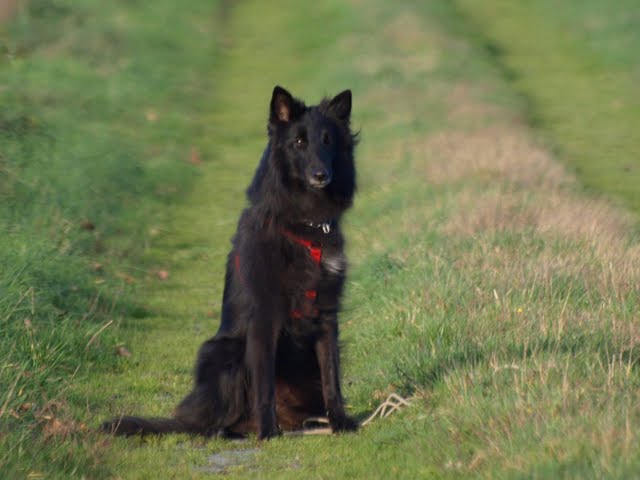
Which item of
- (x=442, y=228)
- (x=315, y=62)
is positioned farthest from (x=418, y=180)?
(x=315, y=62)

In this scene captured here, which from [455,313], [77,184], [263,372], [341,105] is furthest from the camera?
[77,184]

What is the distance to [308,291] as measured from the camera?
6555 millimetres

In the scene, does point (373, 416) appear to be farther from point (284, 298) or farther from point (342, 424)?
point (284, 298)

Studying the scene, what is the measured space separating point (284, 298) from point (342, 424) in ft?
2.80

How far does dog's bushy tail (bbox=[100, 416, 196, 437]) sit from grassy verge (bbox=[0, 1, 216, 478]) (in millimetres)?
240

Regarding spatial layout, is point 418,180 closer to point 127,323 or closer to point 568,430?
point 127,323

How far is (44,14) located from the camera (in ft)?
75.8

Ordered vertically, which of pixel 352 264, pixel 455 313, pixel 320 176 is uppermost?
pixel 320 176

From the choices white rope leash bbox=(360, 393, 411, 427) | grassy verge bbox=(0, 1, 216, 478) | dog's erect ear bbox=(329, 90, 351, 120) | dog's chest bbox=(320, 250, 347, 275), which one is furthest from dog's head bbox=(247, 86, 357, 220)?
grassy verge bbox=(0, 1, 216, 478)

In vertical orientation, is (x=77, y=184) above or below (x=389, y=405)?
below

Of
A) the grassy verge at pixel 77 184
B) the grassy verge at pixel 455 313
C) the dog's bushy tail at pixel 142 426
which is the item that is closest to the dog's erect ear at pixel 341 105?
the grassy verge at pixel 455 313

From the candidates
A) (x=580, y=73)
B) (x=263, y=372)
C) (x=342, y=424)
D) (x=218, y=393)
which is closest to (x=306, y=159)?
(x=263, y=372)

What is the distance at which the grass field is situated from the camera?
5586 millimetres

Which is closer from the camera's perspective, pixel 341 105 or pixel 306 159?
pixel 306 159
